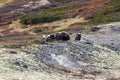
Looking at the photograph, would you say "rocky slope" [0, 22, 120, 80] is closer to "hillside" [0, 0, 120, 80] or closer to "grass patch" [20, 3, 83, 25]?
"hillside" [0, 0, 120, 80]

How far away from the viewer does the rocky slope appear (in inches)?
1516

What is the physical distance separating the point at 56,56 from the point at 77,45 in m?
5.13

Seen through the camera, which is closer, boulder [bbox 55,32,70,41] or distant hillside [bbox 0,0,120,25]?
boulder [bbox 55,32,70,41]

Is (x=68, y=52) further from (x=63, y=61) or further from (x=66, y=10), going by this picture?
(x=66, y=10)

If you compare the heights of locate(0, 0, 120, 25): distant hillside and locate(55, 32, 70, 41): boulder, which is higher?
locate(55, 32, 70, 41): boulder

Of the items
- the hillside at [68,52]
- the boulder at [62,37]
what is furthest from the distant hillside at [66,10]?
the boulder at [62,37]

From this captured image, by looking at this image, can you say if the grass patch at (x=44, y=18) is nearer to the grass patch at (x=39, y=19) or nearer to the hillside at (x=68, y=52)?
the grass patch at (x=39, y=19)

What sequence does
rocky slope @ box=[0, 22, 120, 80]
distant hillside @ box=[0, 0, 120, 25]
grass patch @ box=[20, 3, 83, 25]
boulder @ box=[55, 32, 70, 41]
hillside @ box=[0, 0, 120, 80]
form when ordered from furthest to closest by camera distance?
grass patch @ box=[20, 3, 83, 25], distant hillside @ box=[0, 0, 120, 25], boulder @ box=[55, 32, 70, 41], hillside @ box=[0, 0, 120, 80], rocky slope @ box=[0, 22, 120, 80]

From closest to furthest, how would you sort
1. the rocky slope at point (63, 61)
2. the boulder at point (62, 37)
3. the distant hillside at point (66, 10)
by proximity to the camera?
the rocky slope at point (63, 61)
the boulder at point (62, 37)
the distant hillside at point (66, 10)

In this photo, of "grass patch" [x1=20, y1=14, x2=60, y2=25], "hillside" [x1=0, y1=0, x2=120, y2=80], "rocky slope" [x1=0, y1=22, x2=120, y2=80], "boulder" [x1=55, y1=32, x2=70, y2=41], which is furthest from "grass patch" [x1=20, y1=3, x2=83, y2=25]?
"rocky slope" [x1=0, y1=22, x2=120, y2=80]

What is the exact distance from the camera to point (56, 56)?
44.0 m

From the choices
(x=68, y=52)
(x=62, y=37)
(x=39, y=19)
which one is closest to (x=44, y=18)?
(x=39, y=19)

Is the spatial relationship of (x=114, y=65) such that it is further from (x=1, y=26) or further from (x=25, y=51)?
(x=1, y=26)

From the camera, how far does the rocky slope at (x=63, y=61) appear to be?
38.5 metres
